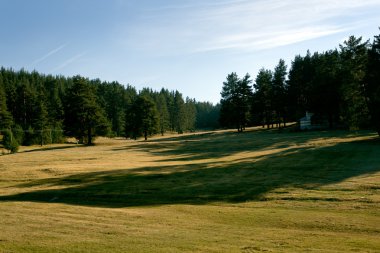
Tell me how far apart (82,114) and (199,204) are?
54.1 m

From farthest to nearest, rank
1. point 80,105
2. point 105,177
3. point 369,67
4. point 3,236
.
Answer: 1. point 80,105
2. point 369,67
3. point 105,177
4. point 3,236

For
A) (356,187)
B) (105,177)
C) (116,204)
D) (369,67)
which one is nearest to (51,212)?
(116,204)

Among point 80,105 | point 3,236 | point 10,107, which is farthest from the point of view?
point 10,107

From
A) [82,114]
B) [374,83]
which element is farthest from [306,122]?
[82,114]

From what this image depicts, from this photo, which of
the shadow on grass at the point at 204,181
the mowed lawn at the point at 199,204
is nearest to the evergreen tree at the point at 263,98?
the mowed lawn at the point at 199,204

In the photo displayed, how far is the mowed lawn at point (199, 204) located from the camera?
1480cm

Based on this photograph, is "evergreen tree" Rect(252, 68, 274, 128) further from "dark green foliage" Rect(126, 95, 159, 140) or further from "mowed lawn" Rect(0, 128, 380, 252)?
→ "mowed lawn" Rect(0, 128, 380, 252)

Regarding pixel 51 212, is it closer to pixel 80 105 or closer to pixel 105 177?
pixel 105 177

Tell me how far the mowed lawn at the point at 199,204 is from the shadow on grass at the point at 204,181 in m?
0.08

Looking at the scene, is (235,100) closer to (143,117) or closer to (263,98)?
(263,98)

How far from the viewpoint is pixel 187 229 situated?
1762 centimetres

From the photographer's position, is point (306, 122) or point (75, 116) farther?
point (306, 122)

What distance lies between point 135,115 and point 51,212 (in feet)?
240

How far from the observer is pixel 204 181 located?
31.9 meters
